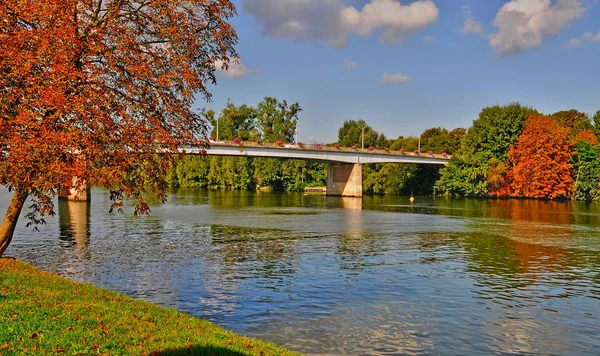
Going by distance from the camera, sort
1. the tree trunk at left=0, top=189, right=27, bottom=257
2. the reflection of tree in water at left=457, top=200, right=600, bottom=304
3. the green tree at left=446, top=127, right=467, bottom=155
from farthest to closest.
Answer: the green tree at left=446, top=127, right=467, bottom=155 < the reflection of tree in water at left=457, top=200, right=600, bottom=304 < the tree trunk at left=0, top=189, right=27, bottom=257

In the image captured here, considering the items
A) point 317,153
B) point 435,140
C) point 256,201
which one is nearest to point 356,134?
point 435,140

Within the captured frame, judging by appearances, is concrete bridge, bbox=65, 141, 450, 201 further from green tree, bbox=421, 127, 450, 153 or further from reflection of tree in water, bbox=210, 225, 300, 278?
reflection of tree in water, bbox=210, 225, 300, 278

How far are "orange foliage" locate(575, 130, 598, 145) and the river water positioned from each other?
7500 centimetres

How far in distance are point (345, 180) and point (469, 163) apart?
29001 millimetres

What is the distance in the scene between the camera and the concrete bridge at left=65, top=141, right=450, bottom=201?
336ft

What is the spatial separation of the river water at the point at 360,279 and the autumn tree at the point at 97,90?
6.08 meters

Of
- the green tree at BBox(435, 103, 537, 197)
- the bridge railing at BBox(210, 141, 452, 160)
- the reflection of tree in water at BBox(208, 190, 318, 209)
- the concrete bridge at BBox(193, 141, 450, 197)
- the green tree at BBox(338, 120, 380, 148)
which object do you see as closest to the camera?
the reflection of tree in water at BBox(208, 190, 318, 209)

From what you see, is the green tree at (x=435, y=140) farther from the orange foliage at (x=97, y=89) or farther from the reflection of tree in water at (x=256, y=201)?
the orange foliage at (x=97, y=89)

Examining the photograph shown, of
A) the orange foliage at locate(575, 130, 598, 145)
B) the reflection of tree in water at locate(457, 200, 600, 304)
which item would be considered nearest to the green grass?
the reflection of tree in water at locate(457, 200, 600, 304)

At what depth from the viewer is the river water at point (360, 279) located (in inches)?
647

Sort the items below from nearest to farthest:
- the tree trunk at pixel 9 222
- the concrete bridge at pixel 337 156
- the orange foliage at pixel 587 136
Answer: the tree trunk at pixel 9 222 → the concrete bridge at pixel 337 156 → the orange foliage at pixel 587 136

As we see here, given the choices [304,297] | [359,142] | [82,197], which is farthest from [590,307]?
[359,142]

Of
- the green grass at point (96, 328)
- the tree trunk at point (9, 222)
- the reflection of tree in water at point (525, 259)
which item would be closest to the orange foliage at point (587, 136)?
the reflection of tree in water at point (525, 259)

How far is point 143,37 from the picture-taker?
19.5 metres
